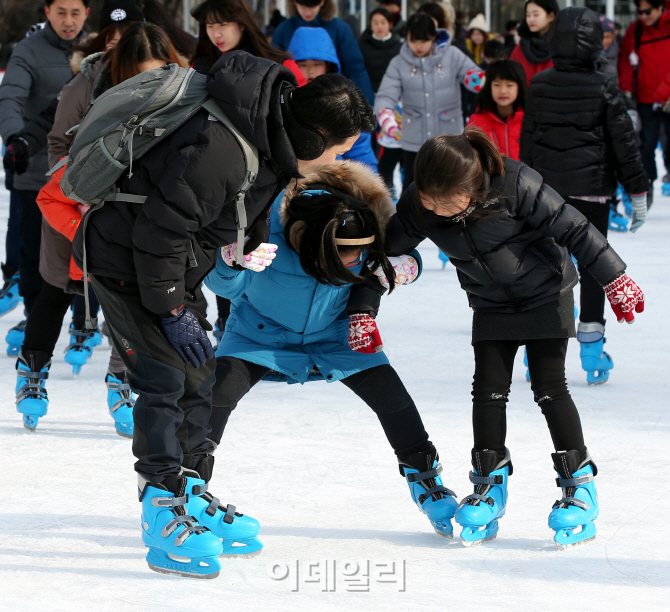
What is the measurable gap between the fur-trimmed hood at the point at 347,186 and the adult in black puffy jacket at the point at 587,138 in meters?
1.66

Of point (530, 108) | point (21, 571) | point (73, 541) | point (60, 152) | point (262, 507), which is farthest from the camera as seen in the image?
point (530, 108)

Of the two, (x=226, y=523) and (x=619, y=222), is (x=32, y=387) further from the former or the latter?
(x=619, y=222)

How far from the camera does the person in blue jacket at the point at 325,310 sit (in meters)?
2.55

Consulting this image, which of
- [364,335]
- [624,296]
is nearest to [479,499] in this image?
[364,335]

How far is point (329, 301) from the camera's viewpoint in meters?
2.67

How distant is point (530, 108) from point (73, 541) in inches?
105

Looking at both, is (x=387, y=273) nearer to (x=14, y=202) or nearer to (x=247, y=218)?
(x=247, y=218)

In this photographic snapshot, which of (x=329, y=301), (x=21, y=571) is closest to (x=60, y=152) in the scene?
(x=329, y=301)

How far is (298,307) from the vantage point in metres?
2.65

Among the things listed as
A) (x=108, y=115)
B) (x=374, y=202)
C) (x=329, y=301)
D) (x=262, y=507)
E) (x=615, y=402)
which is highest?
(x=108, y=115)

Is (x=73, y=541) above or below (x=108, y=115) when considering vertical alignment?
below

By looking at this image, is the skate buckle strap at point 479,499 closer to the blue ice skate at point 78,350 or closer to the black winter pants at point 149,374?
the black winter pants at point 149,374

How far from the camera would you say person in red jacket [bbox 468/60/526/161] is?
15.8 ft

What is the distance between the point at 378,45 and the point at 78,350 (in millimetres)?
4932
